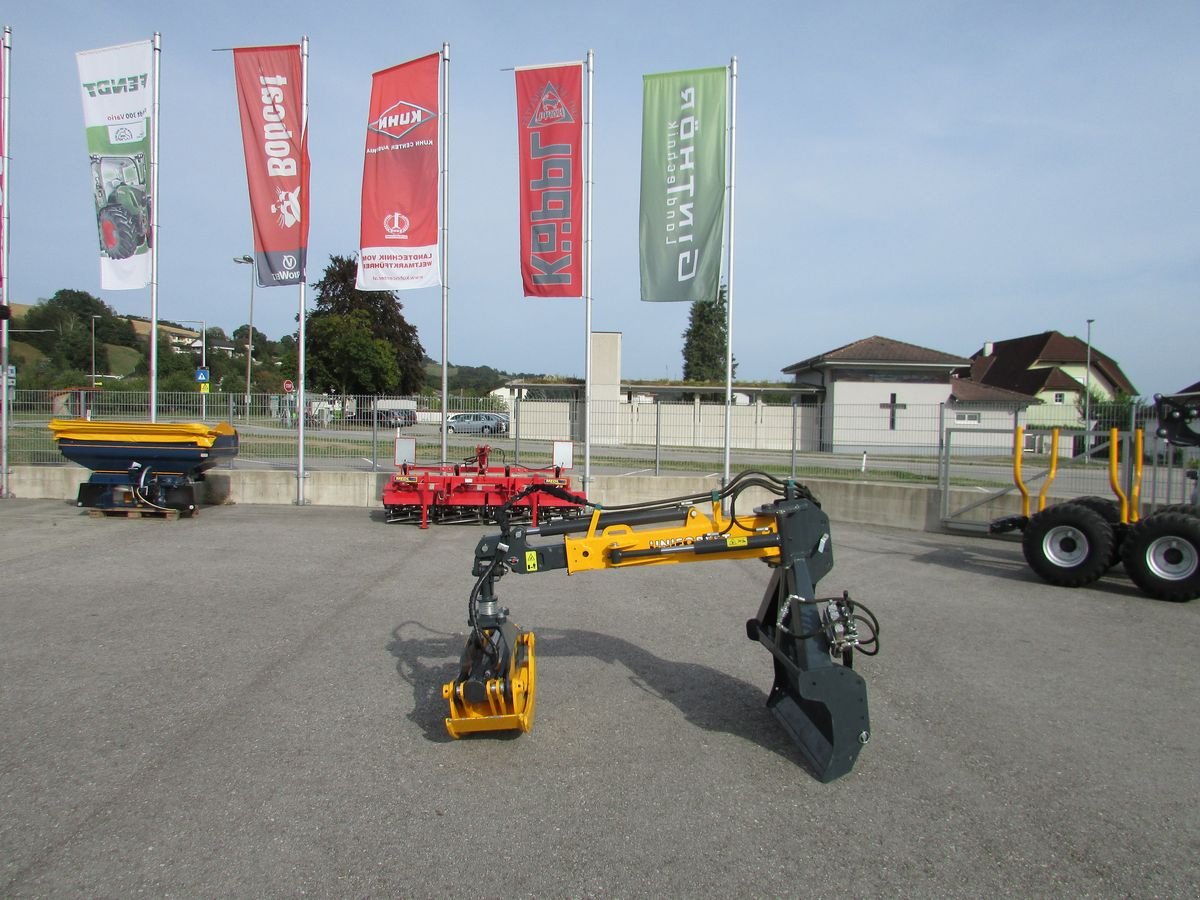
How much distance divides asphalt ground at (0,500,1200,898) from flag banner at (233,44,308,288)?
8180 millimetres

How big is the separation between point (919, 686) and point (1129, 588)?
5.04 m

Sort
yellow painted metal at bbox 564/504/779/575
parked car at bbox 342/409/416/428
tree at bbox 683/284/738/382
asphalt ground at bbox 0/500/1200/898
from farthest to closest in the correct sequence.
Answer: tree at bbox 683/284/738/382 → parked car at bbox 342/409/416/428 → yellow painted metal at bbox 564/504/779/575 → asphalt ground at bbox 0/500/1200/898

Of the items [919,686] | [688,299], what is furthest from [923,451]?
[919,686]

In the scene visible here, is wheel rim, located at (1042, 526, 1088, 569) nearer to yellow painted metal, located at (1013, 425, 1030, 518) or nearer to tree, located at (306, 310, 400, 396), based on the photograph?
yellow painted metal, located at (1013, 425, 1030, 518)

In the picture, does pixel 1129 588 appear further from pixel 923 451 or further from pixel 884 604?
pixel 923 451

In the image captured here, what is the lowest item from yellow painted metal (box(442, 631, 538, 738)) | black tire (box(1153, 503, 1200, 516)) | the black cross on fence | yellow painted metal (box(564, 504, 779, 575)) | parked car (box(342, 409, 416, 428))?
yellow painted metal (box(442, 631, 538, 738))

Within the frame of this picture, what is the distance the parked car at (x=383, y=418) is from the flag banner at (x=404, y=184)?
2.70m

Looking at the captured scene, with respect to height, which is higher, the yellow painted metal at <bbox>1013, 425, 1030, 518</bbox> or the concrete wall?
the yellow painted metal at <bbox>1013, 425, 1030, 518</bbox>

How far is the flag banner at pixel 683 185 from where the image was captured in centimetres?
1427

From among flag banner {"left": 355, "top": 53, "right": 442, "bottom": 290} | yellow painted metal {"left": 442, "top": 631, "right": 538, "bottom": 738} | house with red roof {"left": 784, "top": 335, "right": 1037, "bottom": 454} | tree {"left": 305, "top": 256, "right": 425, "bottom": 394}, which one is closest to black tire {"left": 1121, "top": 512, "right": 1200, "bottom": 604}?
house with red roof {"left": 784, "top": 335, "right": 1037, "bottom": 454}

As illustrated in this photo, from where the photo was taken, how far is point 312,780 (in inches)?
165

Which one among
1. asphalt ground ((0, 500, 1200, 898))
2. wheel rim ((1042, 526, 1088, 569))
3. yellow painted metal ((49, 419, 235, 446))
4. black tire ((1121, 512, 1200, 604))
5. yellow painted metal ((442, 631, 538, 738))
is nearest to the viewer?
asphalt ground ((0, 500, 1200, 898))

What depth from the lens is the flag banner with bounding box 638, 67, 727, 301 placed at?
46.8 ft

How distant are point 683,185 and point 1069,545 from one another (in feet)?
28.5
